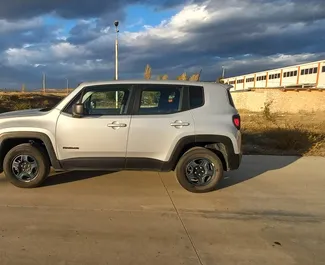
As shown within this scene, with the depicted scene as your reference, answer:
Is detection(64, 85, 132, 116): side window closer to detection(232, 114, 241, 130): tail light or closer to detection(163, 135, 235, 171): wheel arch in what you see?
detection(163, 135, 235, 171): wheel arch

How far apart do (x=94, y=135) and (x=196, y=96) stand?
1840mm

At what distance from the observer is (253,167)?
7.76 metres

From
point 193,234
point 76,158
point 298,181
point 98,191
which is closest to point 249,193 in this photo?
point 298,181

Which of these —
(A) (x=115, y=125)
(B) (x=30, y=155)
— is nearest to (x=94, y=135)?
(A) (x=115, y=125)

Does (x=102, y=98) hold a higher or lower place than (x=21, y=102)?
higher

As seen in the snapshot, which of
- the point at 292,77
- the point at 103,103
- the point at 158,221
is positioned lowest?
the point at 158,221

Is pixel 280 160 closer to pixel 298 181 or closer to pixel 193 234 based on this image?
pixel 298 181

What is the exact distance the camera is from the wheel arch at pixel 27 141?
221 inches

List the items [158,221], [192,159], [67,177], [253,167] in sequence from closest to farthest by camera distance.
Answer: [158,221] → [192,159] → [67,177] → [253,167]

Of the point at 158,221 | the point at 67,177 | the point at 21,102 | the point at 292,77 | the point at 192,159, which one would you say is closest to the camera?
the point at 158,221

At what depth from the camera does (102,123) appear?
5.61 metres

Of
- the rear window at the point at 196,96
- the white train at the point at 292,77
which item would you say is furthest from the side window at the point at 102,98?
the white train at the point at 292,77

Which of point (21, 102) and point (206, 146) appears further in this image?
point (21, 102)

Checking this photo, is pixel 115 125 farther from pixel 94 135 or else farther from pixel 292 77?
pixel 292 77
